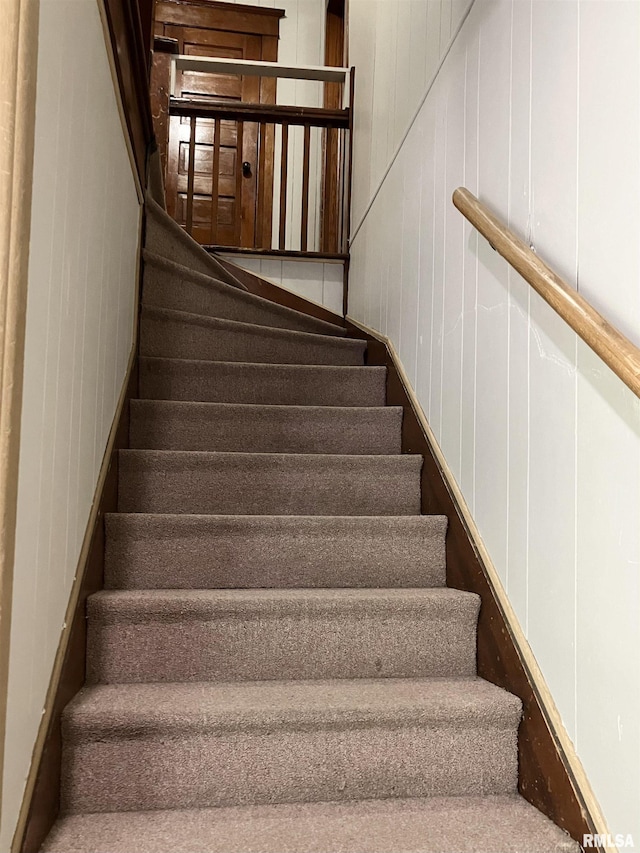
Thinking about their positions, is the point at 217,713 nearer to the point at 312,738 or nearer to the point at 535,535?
the point at 312,738

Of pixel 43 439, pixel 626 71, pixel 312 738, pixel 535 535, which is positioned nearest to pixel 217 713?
pixel 312 738

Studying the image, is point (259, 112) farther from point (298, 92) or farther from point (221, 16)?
point (221, 16)

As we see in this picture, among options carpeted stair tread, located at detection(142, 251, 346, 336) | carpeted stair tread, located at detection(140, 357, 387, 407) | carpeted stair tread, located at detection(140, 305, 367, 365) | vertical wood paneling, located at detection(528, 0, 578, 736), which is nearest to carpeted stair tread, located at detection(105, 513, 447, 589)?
vertical wood paneling, located at detection(528, 0, 578, 736)

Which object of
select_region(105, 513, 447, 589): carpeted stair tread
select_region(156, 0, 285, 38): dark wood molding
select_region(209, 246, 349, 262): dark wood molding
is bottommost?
select_region(105, 513, 447, 589): carpeted stair tread

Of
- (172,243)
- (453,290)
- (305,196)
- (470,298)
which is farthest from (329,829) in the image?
(305,196)

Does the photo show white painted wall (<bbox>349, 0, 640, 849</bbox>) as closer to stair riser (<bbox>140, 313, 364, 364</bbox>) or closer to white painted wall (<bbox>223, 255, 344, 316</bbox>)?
stair riser (<bbox>140, 313, 364, 364</bbox>)

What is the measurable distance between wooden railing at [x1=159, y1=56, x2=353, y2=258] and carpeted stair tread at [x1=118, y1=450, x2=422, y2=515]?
206 centimetres

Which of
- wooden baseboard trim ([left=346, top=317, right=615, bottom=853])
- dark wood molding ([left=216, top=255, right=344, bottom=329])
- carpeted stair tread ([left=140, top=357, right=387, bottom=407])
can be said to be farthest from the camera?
dark wood molding ([left=216, top=255, right=344, bottom=329])

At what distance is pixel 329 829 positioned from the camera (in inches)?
48.4

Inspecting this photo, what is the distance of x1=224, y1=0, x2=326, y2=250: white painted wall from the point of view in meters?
5.11

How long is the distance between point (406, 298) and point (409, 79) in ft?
2.82

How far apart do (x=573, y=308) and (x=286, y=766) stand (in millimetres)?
1004

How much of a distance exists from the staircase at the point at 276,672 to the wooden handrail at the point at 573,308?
78 cm

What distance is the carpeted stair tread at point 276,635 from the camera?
1555 mm
